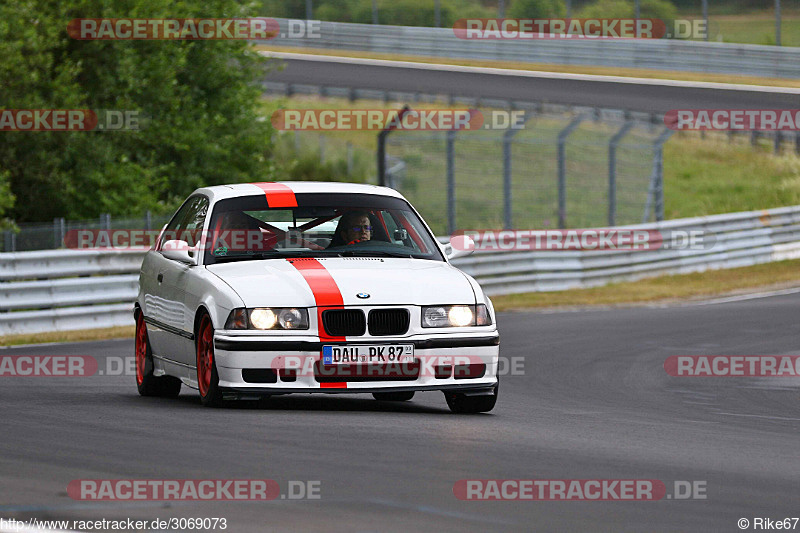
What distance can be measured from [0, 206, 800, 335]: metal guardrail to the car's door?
6.49 m

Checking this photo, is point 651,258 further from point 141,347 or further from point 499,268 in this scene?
point 141,347

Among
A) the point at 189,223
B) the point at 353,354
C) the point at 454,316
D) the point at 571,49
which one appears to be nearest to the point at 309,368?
the point at 353,354

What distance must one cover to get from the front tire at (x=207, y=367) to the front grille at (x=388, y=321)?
102cm

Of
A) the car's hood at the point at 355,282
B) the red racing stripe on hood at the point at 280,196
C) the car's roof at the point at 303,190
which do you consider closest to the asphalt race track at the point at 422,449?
the car's hood at the point at 355,282

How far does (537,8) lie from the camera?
54531 millimetres

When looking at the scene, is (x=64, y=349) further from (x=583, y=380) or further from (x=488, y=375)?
(x=488, y=375)

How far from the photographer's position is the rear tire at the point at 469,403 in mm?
9844

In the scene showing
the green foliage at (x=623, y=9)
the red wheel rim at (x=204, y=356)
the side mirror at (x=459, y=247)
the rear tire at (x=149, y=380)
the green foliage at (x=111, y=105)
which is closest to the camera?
the red wheel rim at (x=204, y=356)

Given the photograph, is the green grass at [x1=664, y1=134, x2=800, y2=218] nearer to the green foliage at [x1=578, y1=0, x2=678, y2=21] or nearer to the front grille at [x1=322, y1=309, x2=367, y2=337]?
the green foliage at [x1=578, y1=0, x2=678, y2=21]

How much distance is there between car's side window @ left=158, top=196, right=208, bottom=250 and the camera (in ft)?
35.2

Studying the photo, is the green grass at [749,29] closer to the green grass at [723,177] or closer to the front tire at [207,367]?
the green grass at [723,177]

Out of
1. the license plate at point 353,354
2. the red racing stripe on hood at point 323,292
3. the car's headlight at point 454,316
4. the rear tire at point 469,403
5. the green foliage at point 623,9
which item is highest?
the green foliage at point 623,9

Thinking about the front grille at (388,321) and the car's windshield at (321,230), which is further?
the car's windshield at (321,230)

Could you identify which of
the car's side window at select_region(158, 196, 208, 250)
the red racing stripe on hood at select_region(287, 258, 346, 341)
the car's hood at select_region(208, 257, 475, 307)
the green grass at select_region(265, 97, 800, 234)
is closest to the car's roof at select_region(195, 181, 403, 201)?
the car's side window at select_region(158, 196, 208, 250)
